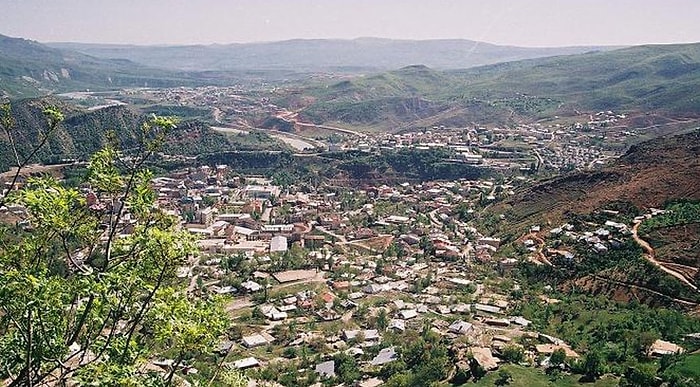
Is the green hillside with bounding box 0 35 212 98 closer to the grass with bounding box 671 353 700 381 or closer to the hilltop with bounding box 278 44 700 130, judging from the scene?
the hilltop with bounding box 278 44 700 130

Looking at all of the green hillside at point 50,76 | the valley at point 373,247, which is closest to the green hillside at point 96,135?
the valley at point 373,247

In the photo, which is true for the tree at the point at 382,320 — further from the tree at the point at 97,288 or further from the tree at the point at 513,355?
the tree at the point at 97,288

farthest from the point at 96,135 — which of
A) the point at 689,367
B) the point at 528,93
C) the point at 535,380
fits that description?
the point at 528,93

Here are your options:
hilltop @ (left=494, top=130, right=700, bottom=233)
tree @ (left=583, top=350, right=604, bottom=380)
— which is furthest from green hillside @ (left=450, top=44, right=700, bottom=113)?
tree @ (left=583, top=350, right=604, bottom=380)

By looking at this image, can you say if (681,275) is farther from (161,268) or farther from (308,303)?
(161,268)

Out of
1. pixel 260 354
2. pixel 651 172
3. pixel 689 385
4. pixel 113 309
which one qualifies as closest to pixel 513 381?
pixel 689 385
